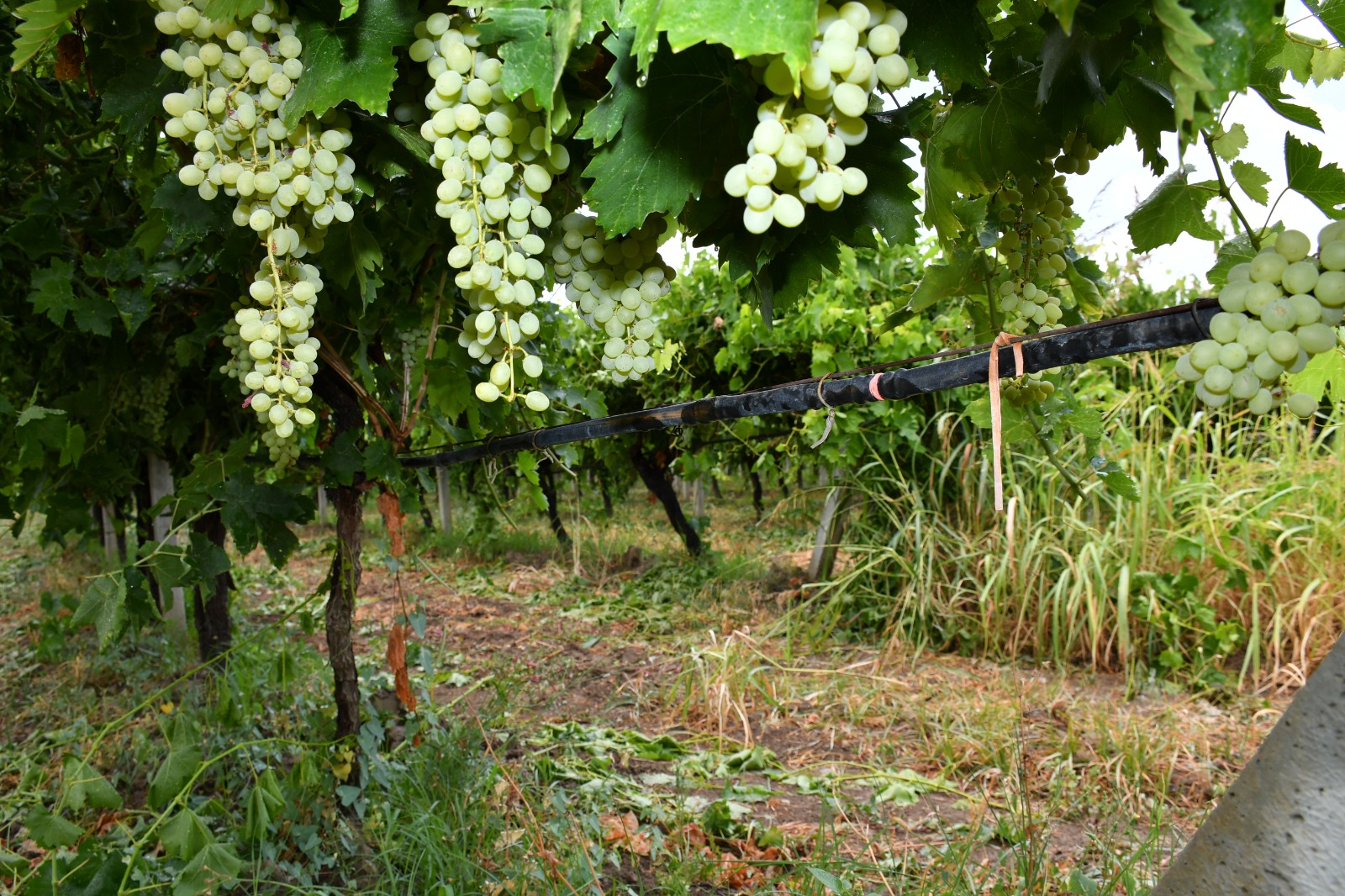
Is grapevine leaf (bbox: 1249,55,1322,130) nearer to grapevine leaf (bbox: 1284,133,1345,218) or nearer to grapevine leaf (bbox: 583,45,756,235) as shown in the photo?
grapevine leaf (bbox: 1284,133,1345,218)

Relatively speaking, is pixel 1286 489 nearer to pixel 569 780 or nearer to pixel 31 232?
Answer: pixel 569 780

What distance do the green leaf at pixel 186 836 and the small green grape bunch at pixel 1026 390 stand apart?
135cm

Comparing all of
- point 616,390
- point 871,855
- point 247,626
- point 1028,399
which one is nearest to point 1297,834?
point 1028,399

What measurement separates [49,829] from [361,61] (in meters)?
1.40

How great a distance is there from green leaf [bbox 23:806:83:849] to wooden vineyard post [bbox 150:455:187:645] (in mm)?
1635

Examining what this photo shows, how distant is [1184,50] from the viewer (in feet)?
1.19

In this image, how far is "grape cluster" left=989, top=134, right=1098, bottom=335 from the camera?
91 cm

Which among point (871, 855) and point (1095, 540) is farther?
point (1095, 540)

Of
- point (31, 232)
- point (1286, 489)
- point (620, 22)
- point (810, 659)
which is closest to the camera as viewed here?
point (620, 22)

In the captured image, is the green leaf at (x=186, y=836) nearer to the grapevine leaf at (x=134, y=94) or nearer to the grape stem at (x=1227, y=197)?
the grapevine leaf at (x=134, y=94)

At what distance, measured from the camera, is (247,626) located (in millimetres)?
4738

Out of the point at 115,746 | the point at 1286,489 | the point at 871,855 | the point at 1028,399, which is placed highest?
the point at 1028,399

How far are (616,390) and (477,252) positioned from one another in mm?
6040

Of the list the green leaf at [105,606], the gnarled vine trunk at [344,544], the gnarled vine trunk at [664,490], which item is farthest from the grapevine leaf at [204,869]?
the gnarled vine trunk at [664,490]
